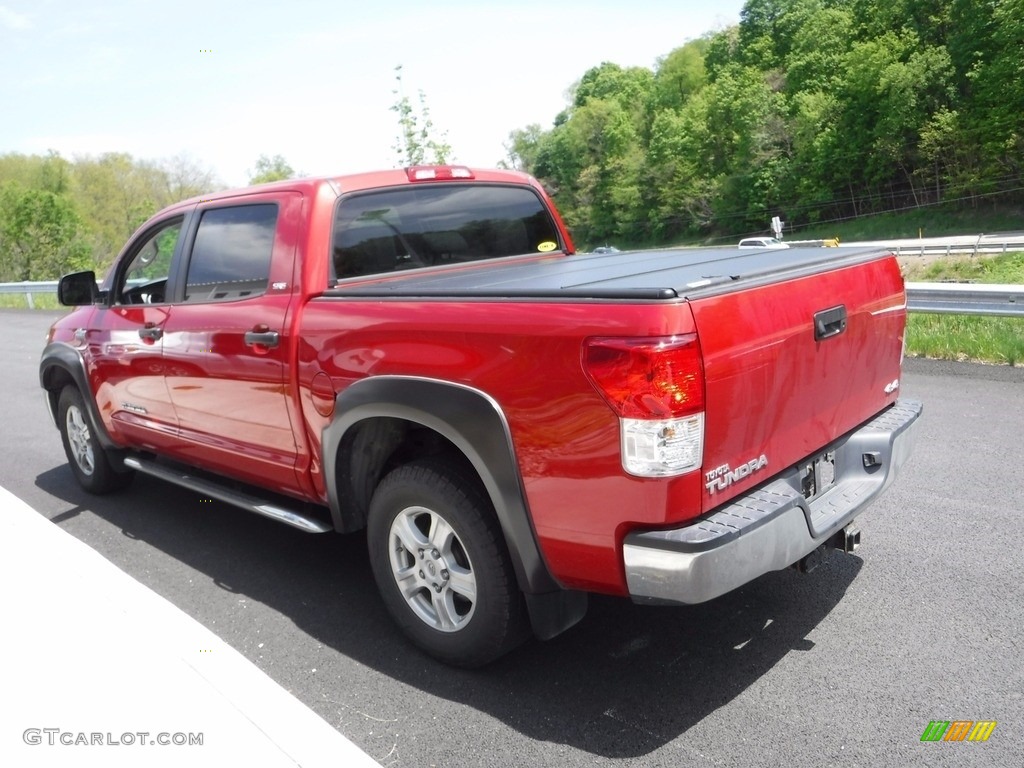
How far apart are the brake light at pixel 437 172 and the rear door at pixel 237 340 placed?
0.68 metres

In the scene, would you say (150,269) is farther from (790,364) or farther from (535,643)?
(790,364)

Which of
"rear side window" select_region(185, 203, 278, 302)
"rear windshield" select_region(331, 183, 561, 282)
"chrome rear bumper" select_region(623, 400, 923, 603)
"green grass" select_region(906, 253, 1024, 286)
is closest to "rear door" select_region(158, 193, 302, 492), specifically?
"rear side window" select_region(185, 203, 278, 302)

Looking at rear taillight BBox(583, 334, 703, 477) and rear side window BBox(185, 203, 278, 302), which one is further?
rear side window BBox(185, 203, 278, 302)

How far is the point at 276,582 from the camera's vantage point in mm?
4562

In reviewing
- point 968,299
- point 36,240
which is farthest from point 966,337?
point 36,240

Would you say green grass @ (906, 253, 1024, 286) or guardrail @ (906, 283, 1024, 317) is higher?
guardrail @ (906, 283, 1024, 317)

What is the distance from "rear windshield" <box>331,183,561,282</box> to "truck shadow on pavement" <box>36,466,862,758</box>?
1.59 meters

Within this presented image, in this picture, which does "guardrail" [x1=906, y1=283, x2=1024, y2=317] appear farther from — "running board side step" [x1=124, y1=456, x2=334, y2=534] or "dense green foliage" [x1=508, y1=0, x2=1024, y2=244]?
"dense green foliage" [x1=508, y1=0, x2=1024, y2=244]

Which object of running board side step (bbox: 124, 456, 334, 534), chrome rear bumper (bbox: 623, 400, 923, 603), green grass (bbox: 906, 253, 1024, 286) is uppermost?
chrome rear bumper (bbox: 623, 400, 923, 603)

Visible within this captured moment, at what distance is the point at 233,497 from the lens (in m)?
4.54

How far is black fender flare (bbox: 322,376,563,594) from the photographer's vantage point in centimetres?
308

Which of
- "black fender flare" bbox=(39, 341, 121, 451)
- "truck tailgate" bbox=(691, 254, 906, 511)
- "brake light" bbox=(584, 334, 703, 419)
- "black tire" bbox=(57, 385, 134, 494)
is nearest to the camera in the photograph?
"brake light" bbox=(584, 334, 703, 419)

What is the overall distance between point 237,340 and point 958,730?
11.0 ft

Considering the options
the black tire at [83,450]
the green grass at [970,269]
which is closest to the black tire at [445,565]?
the black tire at [83,450]
